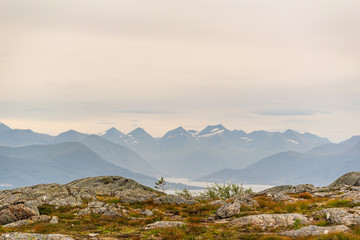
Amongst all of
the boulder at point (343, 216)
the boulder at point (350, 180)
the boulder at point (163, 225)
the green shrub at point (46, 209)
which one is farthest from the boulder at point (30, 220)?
the boulder at point (350, 180)

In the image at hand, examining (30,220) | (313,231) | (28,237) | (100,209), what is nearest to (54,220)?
(30,220)

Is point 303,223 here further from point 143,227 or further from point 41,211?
point 41,211

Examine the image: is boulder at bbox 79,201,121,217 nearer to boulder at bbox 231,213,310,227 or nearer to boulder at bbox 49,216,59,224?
boulder at bbox 49,216,59,224

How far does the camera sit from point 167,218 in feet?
119

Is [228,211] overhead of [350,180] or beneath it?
beneath

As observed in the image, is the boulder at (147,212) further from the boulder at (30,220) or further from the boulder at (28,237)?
the boulder at (28,237)

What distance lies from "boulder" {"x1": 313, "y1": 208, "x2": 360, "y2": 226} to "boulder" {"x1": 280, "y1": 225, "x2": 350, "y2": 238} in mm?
1982

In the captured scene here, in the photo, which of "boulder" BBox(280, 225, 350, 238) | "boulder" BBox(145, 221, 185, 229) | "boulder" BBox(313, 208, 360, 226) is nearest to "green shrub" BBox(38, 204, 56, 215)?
"boulder" BBox(145, 221, 185, 229)

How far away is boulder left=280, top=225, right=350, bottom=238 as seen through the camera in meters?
24.9

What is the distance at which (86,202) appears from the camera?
140 ft

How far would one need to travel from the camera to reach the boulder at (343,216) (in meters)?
27.3

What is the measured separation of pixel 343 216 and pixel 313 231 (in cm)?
476

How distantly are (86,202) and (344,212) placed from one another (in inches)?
1179

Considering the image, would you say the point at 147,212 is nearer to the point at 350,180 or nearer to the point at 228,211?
the point at 228,211
